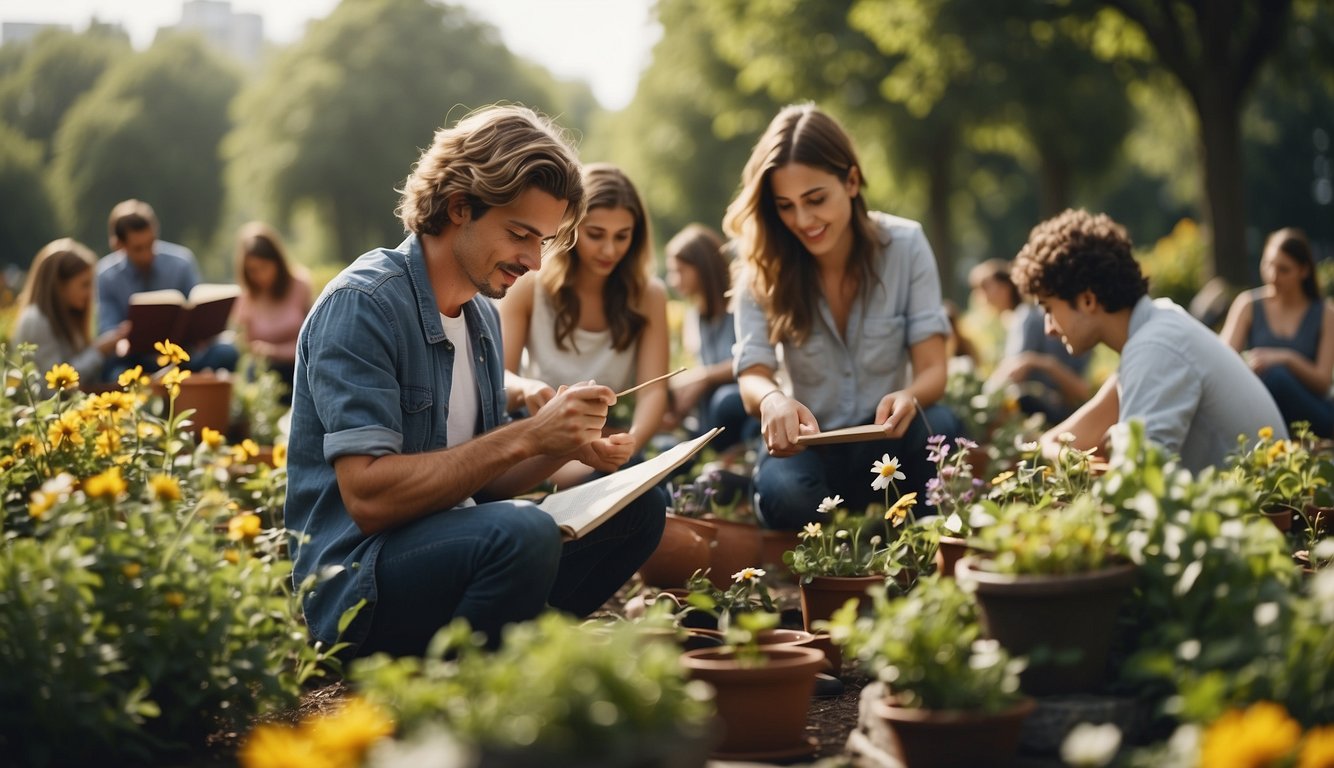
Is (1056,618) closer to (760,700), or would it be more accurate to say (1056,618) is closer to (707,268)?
(760,700)

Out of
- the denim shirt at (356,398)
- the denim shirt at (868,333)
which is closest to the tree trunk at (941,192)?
the denim shirt at (868,333)

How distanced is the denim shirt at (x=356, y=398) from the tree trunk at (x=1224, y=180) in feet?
35.3

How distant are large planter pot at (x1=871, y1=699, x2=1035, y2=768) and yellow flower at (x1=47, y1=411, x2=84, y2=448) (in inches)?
85.2

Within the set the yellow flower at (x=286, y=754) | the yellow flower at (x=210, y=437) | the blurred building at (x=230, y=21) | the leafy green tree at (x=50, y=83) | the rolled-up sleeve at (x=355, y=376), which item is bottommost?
the yellow flower at (x=286, y=754)

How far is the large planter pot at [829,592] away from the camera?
310cm

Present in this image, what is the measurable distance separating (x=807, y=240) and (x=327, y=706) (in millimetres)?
2113

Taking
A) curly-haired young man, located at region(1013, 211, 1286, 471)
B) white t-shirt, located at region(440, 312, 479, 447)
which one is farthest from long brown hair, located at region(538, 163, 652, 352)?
white t-shirt, located at region(440, 312, 479, 447)

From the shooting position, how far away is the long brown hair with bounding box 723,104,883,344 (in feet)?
13.4

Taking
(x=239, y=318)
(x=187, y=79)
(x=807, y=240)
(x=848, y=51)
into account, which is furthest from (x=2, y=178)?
(x=807, y=240)

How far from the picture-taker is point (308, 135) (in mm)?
35688

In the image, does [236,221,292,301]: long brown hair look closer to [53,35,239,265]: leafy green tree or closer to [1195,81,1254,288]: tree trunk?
[1195,81,1254,288]: tree trunk

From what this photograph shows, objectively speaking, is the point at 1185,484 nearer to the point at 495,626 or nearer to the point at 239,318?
the point at 495,626

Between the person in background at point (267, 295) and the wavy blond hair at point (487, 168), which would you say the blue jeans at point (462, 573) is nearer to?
the wavy blond hair at point (487, 168)

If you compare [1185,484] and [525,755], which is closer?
[525,755]
